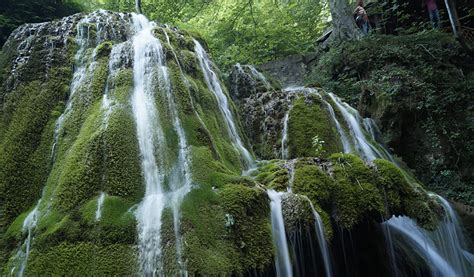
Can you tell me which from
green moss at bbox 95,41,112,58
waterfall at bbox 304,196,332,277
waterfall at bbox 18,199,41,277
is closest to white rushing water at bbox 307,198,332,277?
waterfall at bbox 304,196,332,277

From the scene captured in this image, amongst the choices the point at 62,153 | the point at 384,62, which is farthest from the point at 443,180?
the point at 62,153

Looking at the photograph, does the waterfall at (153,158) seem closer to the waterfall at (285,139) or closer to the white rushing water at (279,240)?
the white rushing water at (279,240)

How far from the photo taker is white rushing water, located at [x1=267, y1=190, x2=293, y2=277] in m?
4.01

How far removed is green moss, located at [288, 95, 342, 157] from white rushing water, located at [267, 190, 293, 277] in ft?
10.1

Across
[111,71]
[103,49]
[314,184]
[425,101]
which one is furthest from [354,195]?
[425,101]

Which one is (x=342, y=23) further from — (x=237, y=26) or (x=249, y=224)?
(x=249, y=224)

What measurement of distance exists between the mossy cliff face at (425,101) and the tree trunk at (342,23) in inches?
60.0

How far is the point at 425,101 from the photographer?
944 centimetres

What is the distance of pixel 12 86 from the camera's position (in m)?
6.00

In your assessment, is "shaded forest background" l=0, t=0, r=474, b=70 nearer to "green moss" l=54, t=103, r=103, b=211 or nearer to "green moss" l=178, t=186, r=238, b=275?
"green moss" l=54, t=103, r=103, b=211

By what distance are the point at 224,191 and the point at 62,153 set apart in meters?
2.35

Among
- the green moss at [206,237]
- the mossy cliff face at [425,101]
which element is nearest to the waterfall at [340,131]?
the mossy cliff face at [425,101]

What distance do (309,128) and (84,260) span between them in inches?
204

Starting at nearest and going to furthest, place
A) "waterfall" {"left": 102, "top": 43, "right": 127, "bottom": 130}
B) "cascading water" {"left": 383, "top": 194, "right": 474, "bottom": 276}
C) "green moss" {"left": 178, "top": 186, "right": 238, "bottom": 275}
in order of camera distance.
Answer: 1. "green moss" {"left": 178, "top": 186, "right": 238, "bottom": 275}
2. "waterfall" {"left": 102, "top": 43, "right": 127, "bottom": 130}
3. "cascading water" {"left": 383, "top": 194, "right": 474, "bottom": 276}
